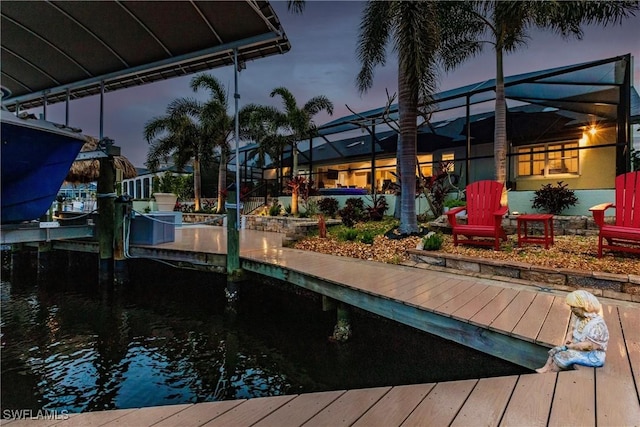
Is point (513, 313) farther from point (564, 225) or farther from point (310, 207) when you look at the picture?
point (310, 207)

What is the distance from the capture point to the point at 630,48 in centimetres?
713

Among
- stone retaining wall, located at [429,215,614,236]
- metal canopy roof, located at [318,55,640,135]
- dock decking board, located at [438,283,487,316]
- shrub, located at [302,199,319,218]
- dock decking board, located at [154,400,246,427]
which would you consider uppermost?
metal canopy roof, located at [318,55,640,135]

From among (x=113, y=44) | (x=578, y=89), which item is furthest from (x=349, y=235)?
(x=578, y=89)

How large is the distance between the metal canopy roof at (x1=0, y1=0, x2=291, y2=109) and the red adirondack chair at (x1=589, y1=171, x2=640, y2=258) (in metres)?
4.98

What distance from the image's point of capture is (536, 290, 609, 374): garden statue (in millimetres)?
1852

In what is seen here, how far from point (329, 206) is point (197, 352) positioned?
6.89 m

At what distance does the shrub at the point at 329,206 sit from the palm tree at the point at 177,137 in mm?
6839

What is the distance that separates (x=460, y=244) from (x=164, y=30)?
5549mm

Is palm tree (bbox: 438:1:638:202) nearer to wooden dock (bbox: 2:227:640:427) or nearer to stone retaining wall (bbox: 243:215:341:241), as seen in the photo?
stone retaining wall (bbox: 243:215:341:241)

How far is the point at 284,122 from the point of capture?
42.9 feet

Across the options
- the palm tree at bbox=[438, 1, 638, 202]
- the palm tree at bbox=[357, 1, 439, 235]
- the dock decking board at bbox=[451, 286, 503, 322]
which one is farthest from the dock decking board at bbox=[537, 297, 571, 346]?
the palm tree at bbox=[438, 1, 638, 202]

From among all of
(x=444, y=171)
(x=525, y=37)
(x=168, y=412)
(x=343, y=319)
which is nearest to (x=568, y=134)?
(x=525, y=37)

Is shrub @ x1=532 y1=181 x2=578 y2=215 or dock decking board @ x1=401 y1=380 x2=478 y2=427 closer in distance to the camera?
dock decking board @ x1=401 y1=380 x2=478 y2=427

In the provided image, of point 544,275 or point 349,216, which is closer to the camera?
point 544,275
